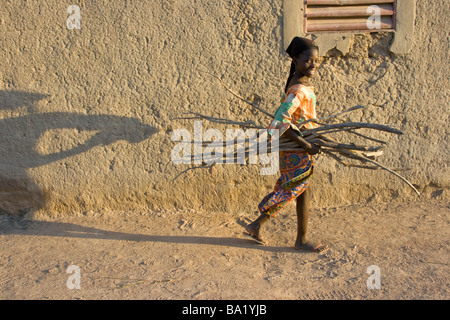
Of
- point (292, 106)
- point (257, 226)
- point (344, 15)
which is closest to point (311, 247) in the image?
point (257, 226)

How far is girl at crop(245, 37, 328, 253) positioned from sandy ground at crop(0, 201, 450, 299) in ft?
0.82

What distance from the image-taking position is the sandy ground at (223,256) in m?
2.55

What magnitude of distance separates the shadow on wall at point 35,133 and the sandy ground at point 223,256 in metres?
0.45

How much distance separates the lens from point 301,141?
2674 mm

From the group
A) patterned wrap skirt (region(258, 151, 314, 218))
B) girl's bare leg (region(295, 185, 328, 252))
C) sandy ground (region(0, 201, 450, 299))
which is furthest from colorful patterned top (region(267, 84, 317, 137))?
sandy ground (region(0, 201, 450, 299))

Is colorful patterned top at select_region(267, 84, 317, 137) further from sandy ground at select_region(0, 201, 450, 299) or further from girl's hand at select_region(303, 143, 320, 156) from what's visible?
sandy ground at select_region(0, 201, 450, 299)

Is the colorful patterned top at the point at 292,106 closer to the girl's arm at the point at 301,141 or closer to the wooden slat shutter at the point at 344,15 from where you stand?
the girl's arm at the point at 301,141

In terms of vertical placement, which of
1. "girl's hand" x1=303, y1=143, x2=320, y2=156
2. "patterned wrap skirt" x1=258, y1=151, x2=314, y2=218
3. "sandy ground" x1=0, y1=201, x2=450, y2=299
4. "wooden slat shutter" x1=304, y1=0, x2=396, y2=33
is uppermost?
"wooden slat shutter" x1=304, y1=0, x2=396, y2=33

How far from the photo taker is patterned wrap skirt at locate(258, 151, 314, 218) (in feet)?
9.29

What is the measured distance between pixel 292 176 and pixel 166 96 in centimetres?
134

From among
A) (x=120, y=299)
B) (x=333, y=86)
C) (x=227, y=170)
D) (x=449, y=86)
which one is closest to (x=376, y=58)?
(x=333, y=86)

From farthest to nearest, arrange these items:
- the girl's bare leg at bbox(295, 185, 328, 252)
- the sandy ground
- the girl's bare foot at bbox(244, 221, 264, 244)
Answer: the girl's bare foot at bbox(244, 221, 264, 244) → the girl's bare leg at bbox(295, 185, 328, 252) → the sandy ground

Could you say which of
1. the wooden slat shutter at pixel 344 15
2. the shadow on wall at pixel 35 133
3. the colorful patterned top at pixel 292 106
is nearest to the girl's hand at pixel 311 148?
the colorful patterned top at pixel 292 106

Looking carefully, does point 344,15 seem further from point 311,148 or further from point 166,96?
point 166,96
